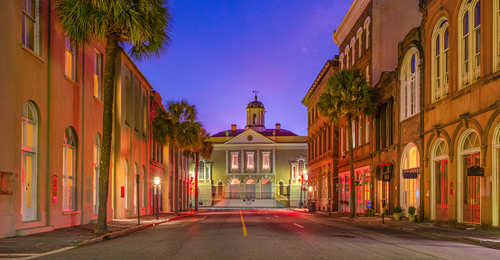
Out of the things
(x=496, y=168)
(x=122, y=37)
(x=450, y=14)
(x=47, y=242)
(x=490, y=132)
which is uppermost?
(x=450, y=14)

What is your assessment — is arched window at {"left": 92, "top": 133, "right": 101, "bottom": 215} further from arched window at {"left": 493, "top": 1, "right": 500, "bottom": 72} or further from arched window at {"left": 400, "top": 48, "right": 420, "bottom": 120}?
arched window at {"left": 493, "top": 1, "right": 500, "bottom": 72}

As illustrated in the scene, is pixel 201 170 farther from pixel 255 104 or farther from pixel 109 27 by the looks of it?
pixel 109 27

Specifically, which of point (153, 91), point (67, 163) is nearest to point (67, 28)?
point (67, 163)

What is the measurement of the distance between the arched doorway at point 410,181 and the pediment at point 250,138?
203 feet

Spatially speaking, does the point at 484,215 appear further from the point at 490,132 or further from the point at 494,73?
the point at 494,73

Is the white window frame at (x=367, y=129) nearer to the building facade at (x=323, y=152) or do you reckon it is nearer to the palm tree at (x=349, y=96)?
the palm tree at (x=349, y=96)

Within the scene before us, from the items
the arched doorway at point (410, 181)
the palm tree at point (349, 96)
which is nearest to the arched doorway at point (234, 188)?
the palm tree at point (349, 96)

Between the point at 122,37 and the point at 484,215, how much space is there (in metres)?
15.2

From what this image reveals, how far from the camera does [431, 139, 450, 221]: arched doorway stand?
24.3m

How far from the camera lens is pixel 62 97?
20.3m

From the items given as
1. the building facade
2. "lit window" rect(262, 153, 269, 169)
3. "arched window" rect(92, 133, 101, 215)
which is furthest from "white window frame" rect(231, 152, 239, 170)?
"arched window" rect(92, 133, 101, 215)

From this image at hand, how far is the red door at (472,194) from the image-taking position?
68.5 feet

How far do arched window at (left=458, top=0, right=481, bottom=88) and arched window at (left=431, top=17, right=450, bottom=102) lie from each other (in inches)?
58.5

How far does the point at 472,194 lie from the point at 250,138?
71907 millimetres
